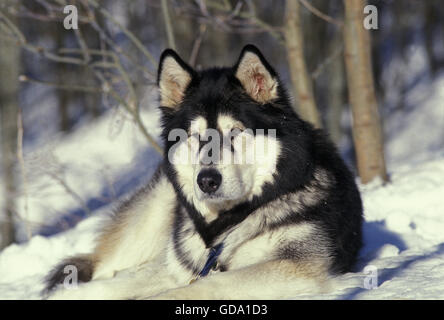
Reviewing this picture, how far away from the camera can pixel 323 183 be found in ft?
12.2

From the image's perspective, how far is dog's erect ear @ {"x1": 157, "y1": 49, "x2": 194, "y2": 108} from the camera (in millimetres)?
3644

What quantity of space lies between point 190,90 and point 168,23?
3.01 metres

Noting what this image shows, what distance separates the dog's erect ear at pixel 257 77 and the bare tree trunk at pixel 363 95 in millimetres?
3057

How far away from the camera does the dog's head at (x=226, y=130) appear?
338 centimetres

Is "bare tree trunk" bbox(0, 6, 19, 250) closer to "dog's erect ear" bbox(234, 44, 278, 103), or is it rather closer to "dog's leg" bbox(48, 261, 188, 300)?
"dog's leg" bbox(48, 261, 188, 300)

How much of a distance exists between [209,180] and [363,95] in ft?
11.6

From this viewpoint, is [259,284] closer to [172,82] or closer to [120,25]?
[172,82]

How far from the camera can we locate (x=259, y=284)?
3107mm
